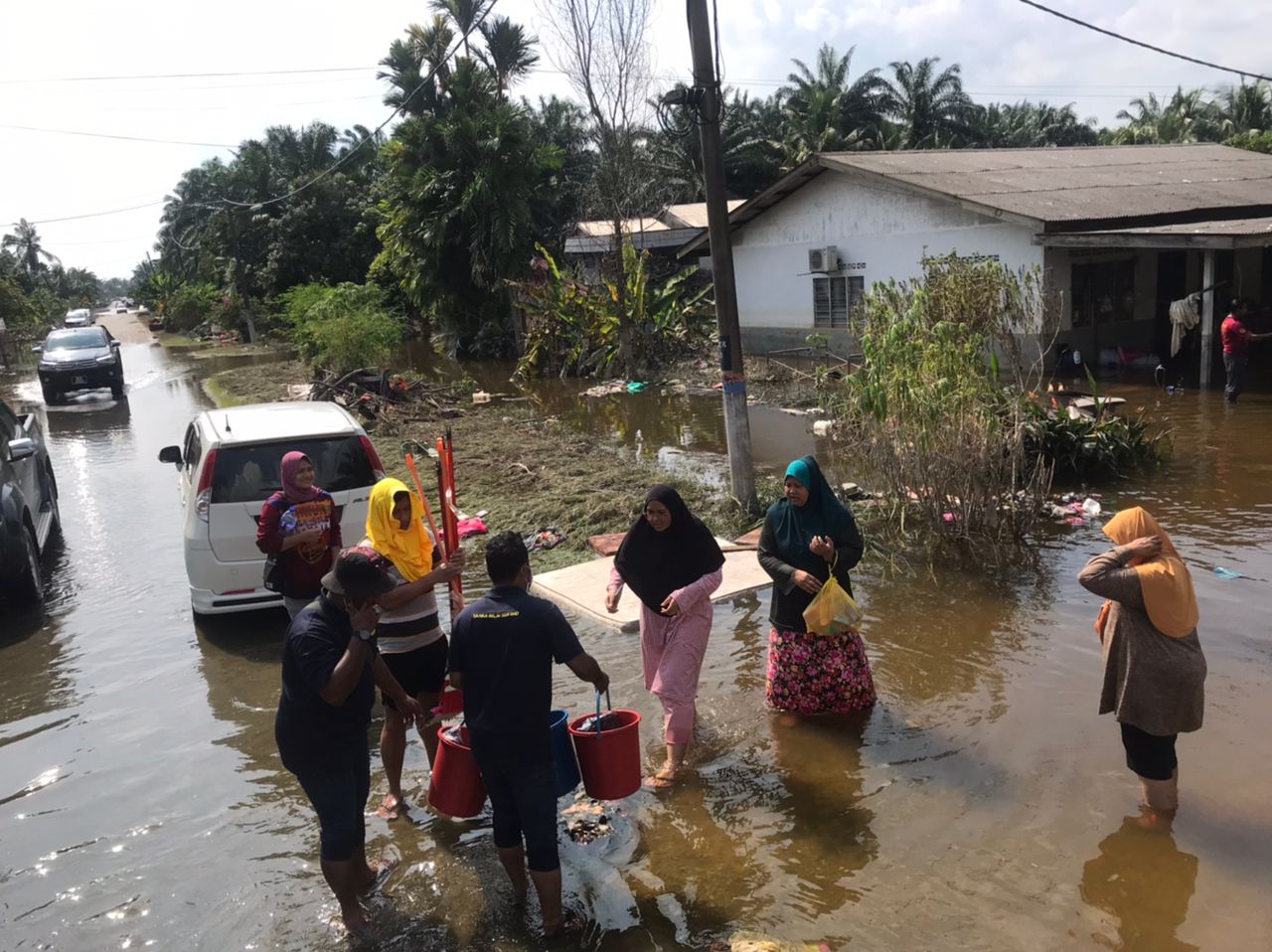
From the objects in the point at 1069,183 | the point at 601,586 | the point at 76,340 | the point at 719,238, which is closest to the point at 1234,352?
Result: the point at 1069,183

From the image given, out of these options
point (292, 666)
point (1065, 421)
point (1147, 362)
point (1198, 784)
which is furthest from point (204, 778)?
point (1147, 362)

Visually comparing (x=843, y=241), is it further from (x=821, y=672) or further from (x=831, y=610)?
(x=831, y=610)

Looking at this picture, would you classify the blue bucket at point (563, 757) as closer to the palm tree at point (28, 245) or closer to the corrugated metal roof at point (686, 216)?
the corrugated metal roof at point (686, 216)

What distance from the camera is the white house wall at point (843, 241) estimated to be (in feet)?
58.0

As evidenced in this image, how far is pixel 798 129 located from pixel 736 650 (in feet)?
132

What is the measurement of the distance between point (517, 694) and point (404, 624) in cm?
119

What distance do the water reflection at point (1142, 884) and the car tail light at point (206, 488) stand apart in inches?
226

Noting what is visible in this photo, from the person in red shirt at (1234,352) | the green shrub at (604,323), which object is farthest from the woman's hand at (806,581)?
the green shrub at (604,323)

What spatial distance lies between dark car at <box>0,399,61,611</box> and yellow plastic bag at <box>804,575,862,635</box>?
21.4 feet

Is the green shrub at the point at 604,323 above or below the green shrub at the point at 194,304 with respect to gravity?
below

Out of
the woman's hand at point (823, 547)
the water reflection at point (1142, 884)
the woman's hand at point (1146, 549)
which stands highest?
the woman's hand at point (1146, 549)

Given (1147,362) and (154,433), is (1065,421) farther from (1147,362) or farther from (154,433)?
(154,433)

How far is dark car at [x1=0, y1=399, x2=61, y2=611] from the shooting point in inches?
307

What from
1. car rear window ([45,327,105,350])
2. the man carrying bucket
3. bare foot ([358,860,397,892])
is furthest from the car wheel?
car rear window ([45,327,105,350])
